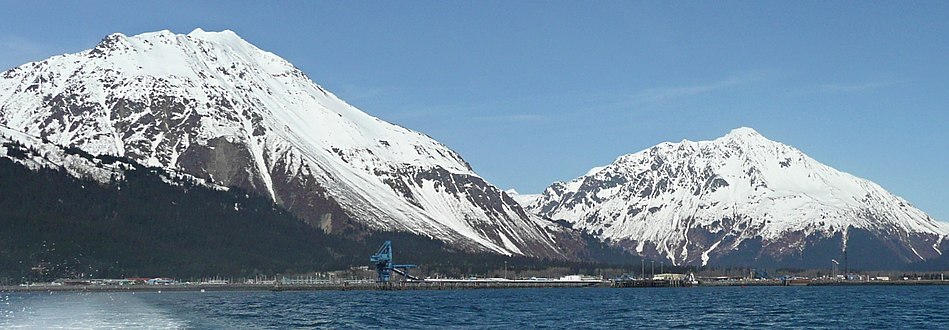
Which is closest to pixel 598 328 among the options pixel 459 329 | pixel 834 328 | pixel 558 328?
pixel 558 328

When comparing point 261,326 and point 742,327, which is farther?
point 742,327

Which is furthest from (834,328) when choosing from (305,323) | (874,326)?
(305,323)

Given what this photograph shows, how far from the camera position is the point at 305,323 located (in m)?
192

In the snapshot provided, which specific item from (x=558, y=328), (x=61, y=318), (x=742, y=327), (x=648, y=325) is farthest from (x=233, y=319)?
(x=742, y=327)

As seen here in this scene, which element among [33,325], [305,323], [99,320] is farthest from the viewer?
[305,323]

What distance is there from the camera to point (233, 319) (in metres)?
195

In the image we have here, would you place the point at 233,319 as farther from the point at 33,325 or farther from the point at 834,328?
the point at 834,328

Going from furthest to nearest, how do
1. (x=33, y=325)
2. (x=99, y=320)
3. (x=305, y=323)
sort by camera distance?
(x=305, y=323)
(x=99, y=320)
(x=33, y=325)

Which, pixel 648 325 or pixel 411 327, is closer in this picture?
pixel 411 327

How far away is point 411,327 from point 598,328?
91.1 ft

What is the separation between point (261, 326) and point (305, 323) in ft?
39.0

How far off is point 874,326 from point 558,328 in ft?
161

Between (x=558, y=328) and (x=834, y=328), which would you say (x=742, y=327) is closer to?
(x=834, y=328)

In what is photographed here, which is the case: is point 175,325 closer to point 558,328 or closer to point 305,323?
point 305,323
